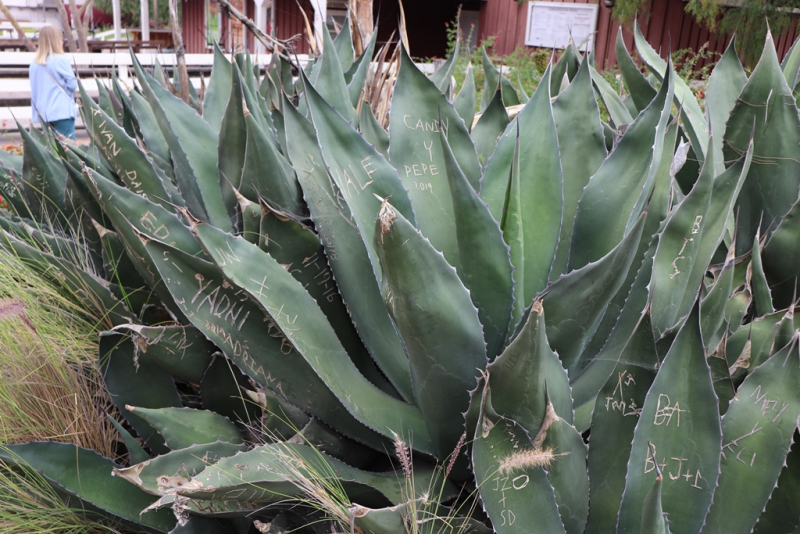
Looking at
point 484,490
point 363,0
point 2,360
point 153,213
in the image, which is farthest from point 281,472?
point 363,0

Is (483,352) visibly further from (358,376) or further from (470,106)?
(470,106)

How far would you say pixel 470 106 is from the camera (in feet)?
6.12

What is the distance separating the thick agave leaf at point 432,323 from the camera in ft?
2.84

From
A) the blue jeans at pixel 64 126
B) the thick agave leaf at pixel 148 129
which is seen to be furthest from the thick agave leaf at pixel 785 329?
the blue jeans at pixel 64 126

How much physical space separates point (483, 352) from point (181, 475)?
0.49 meters

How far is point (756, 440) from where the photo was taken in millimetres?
823

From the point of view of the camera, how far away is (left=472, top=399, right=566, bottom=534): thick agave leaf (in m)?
0.83

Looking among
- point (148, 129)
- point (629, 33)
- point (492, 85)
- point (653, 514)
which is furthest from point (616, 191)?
point (629, 33)

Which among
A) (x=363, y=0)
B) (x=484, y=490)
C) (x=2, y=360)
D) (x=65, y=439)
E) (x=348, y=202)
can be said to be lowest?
(x=65, y=439)

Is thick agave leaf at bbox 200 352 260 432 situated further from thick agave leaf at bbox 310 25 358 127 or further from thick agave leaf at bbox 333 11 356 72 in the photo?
thick agave leaf at bbox 333 11 356 72

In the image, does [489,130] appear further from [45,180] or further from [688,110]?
[45,180]

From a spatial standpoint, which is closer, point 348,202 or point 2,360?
point 348,202

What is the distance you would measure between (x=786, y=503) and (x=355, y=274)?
2.28 ft

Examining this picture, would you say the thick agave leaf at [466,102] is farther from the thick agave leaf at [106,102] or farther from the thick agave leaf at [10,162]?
the thick agave leaf at [10,162]
